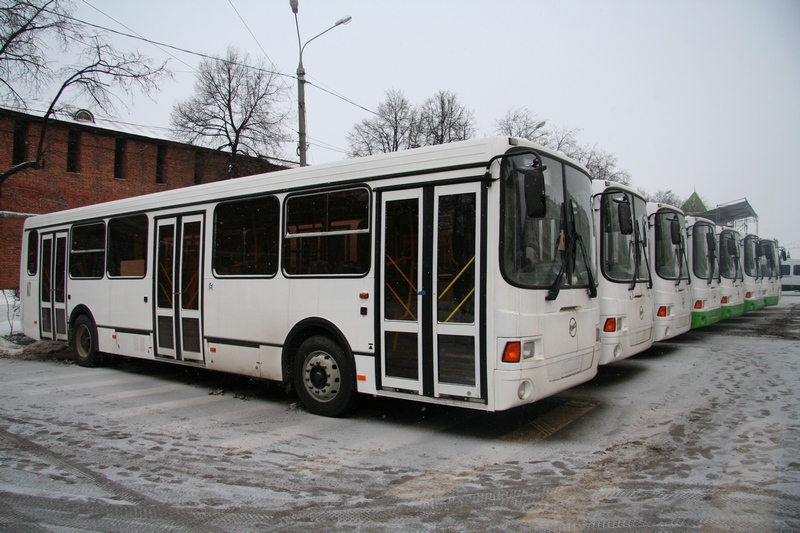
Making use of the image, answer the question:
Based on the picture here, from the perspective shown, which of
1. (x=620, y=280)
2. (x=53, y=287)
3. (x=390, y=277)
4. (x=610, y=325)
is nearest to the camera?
(x=390, y=277)

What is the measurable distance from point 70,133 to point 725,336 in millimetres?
37996

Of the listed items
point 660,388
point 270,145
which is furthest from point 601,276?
point 270,145

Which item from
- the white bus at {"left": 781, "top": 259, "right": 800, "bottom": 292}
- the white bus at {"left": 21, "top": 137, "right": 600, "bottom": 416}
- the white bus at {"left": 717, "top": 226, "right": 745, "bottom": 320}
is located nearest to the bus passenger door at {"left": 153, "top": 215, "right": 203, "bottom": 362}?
the white bus at {"left": 21, "top": 137, "right": 600, "bottom": 416}

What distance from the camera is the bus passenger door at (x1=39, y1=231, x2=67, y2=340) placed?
11.6m

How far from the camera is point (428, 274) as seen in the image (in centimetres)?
597

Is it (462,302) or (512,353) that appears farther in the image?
(462,302)

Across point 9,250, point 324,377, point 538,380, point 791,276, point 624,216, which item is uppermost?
point 9,250

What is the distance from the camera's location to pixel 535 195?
537 cm

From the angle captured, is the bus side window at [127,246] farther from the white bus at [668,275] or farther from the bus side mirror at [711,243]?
the bus side mirror at [711,243]

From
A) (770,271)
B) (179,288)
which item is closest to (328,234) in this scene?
(179,288)

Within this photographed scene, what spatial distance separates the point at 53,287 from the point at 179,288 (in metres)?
4.83

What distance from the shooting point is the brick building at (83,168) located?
A: 1282 inches

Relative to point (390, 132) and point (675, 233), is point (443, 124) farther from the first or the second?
point (675, 233)

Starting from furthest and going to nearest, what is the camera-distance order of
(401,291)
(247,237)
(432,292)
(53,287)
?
(53,287) < (247,237) < (401,291) < (432,292)
